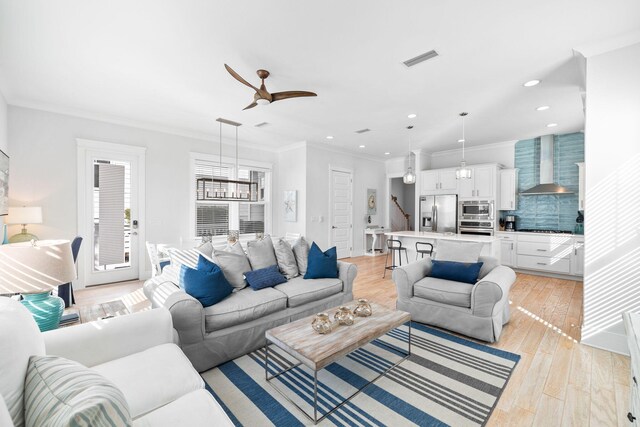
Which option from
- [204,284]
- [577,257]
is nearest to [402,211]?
[577,257]

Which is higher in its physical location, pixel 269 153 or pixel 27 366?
pixel 269 153

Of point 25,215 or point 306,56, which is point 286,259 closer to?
point 306,56

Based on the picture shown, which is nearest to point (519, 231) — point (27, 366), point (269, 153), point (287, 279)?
point (287, 279)

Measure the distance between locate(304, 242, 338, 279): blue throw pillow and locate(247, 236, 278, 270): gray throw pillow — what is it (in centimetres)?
42

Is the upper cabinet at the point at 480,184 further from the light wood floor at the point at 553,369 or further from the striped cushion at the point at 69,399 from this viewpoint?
the striped cushion at the point at 69,399

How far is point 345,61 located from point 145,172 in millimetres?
3955

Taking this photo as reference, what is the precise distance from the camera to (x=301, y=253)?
3.63 metres

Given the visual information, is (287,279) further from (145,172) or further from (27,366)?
(145,172)

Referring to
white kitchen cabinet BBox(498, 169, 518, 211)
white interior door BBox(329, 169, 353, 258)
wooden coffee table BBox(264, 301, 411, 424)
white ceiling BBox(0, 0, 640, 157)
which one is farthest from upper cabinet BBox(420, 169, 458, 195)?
wooden coffee table BBox(264, 301, 411, 424)

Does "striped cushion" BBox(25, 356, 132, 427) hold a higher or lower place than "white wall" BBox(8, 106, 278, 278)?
lower

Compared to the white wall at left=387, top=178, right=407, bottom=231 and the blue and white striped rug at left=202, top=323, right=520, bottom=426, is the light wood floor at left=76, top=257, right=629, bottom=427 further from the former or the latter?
the white wall at left=387, top=178, right=407, bottom=231

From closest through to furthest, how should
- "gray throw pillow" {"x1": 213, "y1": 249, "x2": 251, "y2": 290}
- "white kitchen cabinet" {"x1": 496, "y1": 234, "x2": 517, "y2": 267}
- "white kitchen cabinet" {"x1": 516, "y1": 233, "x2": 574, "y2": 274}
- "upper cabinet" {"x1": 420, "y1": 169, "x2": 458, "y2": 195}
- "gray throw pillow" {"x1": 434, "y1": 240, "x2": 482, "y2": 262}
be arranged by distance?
"gray throw pillow" {"x1": 213, "y1": 249, "x2": 251, "y2": 290} < "gray throw pillow" {"x1": 434, "y1": 240, "x2": 482, "y2": 262} < "white kitchen cabinet" {"x1": 516, "y1": 233, "x2": 574, "y2": 274} < "white kitchen cabinet" {"x1": 496, "y1": 234, "x2": 517, "y2": 267} < "upper cabinet" {"x1": 420, "y1": 169, "x2": 458, "y2": 195}

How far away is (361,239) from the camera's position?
776cm

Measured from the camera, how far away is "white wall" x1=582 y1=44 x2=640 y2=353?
252 centimetres
